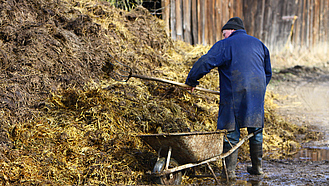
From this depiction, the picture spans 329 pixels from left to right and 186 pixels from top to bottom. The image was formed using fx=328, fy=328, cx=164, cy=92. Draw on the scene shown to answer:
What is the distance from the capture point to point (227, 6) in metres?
10.5

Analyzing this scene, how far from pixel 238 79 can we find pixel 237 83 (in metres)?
0.05

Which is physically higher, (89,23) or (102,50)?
(89,23)

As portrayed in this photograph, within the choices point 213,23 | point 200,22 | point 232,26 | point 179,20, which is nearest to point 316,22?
point 213,23

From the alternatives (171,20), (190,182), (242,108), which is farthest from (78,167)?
(171,20)

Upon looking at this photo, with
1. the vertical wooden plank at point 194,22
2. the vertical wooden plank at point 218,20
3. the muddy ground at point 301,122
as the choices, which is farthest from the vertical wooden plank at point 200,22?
the muddy ground at point 301,122

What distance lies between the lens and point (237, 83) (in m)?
3.86

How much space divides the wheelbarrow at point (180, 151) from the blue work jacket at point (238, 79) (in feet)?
1.10

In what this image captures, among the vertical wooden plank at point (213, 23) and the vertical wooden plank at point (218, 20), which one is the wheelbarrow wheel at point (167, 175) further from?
the vertical wooden plank at point (218, 20)

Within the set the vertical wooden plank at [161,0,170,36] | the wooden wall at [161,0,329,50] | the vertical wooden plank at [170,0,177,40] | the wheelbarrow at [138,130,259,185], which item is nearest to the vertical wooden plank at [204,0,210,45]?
the wooden wall at [161,0,329,50]

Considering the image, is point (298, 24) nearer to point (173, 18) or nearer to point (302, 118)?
point (173, 18)

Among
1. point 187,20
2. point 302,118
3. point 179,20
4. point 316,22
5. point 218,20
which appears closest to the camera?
point 302,118

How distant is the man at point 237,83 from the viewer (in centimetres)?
386

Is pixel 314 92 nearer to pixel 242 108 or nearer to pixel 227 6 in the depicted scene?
pixel 227 6

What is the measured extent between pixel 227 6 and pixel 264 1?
244cm
